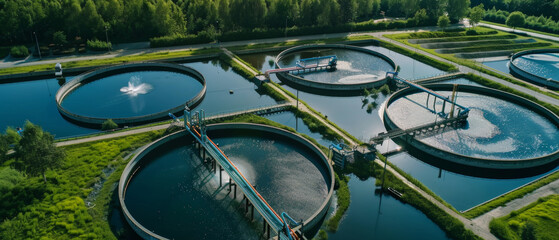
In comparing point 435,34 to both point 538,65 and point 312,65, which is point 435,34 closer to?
point 538,65

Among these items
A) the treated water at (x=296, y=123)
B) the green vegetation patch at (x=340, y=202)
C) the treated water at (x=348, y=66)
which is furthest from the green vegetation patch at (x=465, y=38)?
the green vegetation patch at (x=340, y=202)

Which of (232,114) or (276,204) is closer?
(276,204)

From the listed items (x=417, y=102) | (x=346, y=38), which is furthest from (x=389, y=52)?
(x=417, y=102)

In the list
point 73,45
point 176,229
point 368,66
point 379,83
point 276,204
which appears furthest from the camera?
point 73,45

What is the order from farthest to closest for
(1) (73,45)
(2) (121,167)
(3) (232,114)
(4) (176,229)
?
(1) (73,45), (3) (232,114), (2) (121,167), (4) (176,229)

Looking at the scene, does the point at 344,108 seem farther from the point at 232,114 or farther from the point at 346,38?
the point at 346,38

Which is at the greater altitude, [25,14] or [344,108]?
[25,14]

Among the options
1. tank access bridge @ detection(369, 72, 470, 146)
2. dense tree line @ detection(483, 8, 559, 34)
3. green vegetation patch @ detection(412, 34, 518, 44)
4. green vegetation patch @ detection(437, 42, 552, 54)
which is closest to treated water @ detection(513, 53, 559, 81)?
green vegetation patch @ detection(437, 42, 552, 54)
